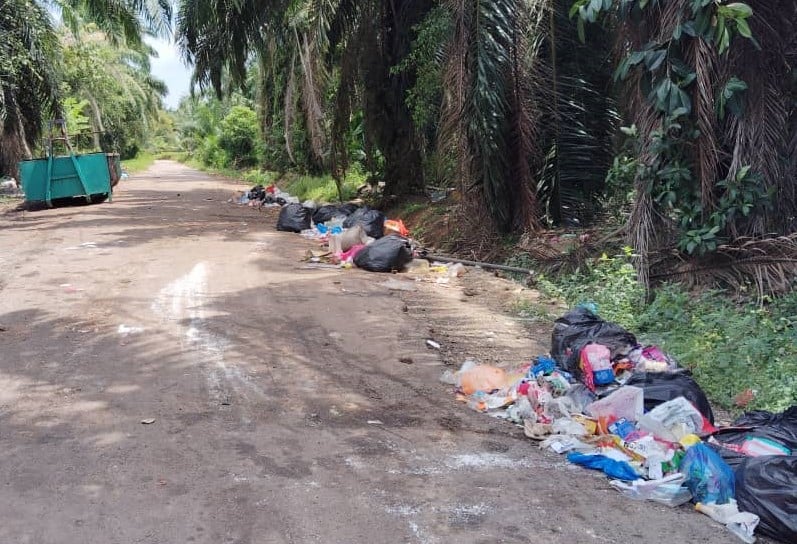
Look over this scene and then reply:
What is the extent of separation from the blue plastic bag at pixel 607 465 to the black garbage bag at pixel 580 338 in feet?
3.56

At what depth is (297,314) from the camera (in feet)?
23.9

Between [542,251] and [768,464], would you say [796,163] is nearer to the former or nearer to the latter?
[542,251]

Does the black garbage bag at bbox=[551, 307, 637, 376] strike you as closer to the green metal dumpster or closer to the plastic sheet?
the plastic sheet

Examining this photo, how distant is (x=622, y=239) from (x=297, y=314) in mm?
3888

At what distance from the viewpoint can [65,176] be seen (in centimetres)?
1733

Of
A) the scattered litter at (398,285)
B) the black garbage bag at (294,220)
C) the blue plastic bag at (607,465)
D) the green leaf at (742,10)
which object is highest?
the green leaf at (742,10)

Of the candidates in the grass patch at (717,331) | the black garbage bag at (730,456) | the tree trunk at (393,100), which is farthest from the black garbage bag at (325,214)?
the black garbage bag at (730,456)

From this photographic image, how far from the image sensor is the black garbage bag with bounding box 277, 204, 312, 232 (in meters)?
13.8

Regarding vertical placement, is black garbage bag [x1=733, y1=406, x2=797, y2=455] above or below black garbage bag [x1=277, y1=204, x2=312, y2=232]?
below

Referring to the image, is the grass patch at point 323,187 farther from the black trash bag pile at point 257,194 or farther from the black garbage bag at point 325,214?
the black garbage bag at point 325,214

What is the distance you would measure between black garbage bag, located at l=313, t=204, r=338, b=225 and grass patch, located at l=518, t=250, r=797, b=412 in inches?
270

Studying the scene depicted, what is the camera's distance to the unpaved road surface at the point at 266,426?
339cm

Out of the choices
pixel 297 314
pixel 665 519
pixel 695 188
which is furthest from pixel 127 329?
pixel 695 188

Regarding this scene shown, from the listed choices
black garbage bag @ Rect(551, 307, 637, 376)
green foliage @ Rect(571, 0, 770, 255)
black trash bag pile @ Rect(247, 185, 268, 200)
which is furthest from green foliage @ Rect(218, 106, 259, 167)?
black garbage bag @ Rect(551, 307, 637, 376)
